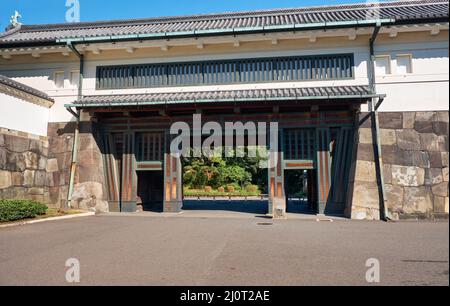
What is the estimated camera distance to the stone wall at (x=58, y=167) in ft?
41.3

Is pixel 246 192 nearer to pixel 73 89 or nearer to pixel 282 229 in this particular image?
pixel 73 89

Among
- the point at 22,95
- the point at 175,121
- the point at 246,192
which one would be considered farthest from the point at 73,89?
the point at 246,192

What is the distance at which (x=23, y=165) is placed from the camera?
41.1 feet

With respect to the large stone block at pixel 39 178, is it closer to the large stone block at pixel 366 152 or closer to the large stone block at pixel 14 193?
the large stone block at pixel 14 193

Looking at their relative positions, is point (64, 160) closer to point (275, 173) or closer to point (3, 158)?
point (3, 158)

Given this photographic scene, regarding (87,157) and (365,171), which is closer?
(365,171)

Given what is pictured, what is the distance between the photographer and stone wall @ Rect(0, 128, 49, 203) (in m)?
11.6

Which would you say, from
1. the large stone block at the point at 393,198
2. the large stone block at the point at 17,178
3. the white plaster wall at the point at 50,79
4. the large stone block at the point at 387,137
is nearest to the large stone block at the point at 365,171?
the large stone block at the point at 393,198

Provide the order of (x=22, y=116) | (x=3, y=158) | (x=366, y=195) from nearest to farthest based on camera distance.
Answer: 1. (x=366, y=195)
2. (x=3, y=158)
3. (x=22, y=116)

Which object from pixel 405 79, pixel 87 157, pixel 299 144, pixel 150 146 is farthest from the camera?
pixel 150 146

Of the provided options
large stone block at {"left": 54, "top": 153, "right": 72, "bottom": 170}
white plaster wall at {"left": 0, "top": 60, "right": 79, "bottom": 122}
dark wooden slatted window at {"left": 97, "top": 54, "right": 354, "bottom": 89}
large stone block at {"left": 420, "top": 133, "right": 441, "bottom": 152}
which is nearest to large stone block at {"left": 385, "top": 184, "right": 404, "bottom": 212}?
dark wooden slatted window at {"left": 97, "top": 54, "right": 354, "bottom": 89}

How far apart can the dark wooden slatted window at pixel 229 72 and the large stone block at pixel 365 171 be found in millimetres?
3639

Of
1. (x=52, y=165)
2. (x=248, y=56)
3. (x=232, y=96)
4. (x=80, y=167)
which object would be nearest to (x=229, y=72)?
(x=248, y=56)

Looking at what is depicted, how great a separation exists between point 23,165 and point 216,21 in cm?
1159
